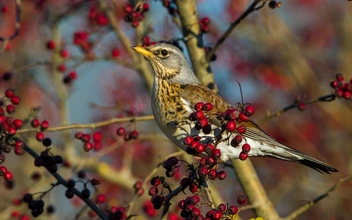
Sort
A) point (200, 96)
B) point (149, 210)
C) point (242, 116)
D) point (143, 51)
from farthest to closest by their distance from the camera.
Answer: point (149, 210)
point (143, 51)
point (200, 96)
point (242, 116)

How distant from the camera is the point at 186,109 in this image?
187 inches

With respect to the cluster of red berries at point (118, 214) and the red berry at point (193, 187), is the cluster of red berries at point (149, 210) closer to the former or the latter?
the cluster of red berries at point (118, 214)

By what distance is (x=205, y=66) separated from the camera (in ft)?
17.6

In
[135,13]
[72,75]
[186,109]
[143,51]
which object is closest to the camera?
[186,109]

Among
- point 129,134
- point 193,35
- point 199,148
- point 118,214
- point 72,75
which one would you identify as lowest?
point 118,214

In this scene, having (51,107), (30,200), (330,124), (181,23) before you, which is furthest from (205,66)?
(51,107)

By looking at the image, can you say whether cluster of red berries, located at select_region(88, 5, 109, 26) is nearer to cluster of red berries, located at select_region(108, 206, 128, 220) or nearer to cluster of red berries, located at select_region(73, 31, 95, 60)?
cluster of red berries, located at select_region(73, 31, 95, 60)

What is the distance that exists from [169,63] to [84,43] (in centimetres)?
79

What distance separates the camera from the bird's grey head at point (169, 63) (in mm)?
5312

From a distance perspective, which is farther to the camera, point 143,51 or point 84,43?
point 84,43

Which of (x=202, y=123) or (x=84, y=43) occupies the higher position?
(x=202, y=123)

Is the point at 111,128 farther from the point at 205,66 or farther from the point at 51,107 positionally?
the point at 205,66

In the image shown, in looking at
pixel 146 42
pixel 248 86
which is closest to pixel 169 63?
pixel 146 42

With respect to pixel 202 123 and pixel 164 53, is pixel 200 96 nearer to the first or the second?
pixel 164 53
